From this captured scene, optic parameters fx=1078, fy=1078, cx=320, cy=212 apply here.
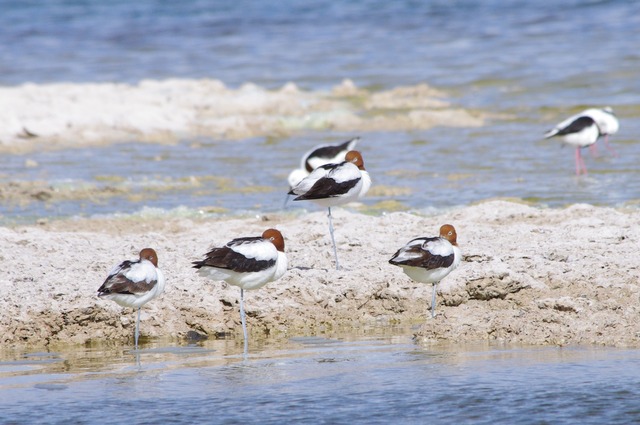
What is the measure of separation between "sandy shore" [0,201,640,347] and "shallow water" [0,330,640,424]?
1.24 feet

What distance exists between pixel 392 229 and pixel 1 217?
5767 mm

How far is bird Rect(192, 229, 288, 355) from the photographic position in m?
8.78

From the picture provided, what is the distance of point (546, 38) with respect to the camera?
33.4m

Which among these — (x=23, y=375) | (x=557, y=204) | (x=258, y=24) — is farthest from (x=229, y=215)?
(x=258, y=24)

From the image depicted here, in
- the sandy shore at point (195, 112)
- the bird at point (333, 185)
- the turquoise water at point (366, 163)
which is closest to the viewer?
the turquoise water at point (366, 163)

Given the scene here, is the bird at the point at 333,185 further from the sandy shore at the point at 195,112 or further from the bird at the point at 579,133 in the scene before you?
the sandy shore at the point at 195,112

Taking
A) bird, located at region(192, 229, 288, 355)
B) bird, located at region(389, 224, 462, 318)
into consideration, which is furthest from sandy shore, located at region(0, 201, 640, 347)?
bird, located at region(192, 229, 288, 355)

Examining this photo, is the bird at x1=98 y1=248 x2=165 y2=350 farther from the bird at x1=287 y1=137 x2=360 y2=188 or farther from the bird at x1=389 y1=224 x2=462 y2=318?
the bird at x1=287 y1=137 x2=360 y2=188

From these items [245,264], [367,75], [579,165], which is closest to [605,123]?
[579,165]

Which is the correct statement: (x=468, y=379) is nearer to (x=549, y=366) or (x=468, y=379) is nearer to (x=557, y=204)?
(x=549, y=366)

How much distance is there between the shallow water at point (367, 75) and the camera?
53.5 feet

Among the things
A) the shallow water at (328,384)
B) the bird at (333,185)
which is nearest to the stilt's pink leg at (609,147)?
the bird at (333,185)

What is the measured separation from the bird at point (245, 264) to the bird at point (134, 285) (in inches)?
15.3

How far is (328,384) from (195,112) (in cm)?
1754
